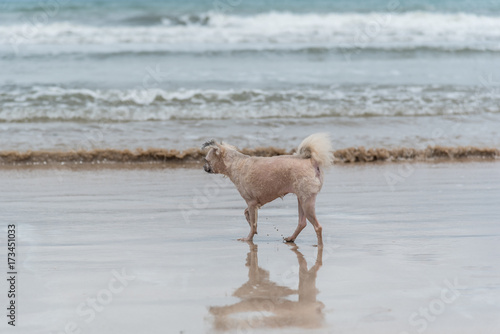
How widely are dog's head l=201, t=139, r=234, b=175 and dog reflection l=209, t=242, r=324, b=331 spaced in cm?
161

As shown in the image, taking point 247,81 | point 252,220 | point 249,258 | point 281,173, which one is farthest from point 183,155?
point 247,81

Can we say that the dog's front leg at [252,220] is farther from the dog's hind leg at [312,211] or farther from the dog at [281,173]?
the dog's hind leg at [312,211]

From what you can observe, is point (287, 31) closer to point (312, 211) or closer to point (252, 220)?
point (252, 220)

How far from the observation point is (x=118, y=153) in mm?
10797

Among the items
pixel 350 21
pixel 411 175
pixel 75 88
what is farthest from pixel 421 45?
pixel 411 175

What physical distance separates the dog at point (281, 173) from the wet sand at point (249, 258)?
13.6 inches

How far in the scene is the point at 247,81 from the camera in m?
18.1

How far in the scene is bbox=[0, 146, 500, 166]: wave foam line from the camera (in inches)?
419

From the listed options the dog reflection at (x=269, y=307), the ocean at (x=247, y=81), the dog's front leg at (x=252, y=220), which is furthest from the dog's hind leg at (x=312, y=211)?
the ocean at (x=247, y=81)

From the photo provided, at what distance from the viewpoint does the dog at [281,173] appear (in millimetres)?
6137

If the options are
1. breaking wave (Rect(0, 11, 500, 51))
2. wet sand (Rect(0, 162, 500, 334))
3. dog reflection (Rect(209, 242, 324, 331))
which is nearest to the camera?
dog reflection (Rect(209, 242, 324, 331))

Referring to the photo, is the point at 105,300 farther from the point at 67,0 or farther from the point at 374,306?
the point at 67,0

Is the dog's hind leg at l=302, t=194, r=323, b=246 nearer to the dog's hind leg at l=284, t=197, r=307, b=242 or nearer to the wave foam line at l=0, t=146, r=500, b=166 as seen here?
the dog's hind leg at l=284, t=197, r=307, b=242

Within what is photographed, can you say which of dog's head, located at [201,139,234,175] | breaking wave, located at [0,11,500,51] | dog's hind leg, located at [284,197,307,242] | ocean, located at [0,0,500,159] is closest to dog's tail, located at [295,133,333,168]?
dog's hind leg, located at [284,197,307,242]
